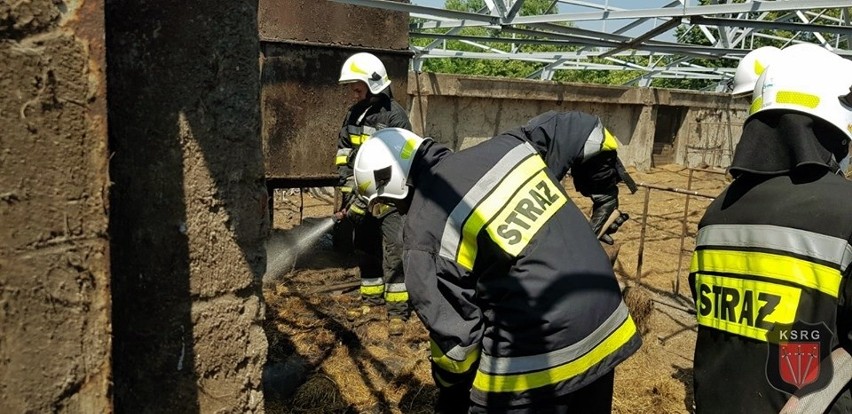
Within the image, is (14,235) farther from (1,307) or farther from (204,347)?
(204,347)

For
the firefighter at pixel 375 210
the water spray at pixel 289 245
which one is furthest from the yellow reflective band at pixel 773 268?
the water spray at pixel 289 245

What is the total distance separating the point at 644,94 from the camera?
13516mm

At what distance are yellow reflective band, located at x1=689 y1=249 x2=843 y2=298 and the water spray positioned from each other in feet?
14.7

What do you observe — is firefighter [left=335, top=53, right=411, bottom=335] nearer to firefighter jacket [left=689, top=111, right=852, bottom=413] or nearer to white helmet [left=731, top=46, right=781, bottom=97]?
white helmet [left=731, top=46, right=781, bottom=97]

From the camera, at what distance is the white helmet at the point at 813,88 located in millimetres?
1786

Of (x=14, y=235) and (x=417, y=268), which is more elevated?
(x=14, y=235)

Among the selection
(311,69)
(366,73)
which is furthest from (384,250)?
(311,69)

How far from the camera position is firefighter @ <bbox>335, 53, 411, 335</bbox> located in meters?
5.12

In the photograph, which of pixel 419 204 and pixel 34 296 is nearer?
pixel 34 296

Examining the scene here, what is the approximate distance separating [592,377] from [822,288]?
0.95 meters

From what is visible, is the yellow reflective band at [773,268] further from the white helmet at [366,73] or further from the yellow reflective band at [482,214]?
the white helmet at [366,73]

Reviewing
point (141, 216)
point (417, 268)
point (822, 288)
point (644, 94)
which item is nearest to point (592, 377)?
point (417, 268)

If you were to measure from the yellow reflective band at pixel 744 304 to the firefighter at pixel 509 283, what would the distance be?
0.42 meters

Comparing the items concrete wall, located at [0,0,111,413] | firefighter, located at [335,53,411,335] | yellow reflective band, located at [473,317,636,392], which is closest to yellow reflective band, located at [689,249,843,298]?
yellow reflective band, located at [473,317,636,392]
